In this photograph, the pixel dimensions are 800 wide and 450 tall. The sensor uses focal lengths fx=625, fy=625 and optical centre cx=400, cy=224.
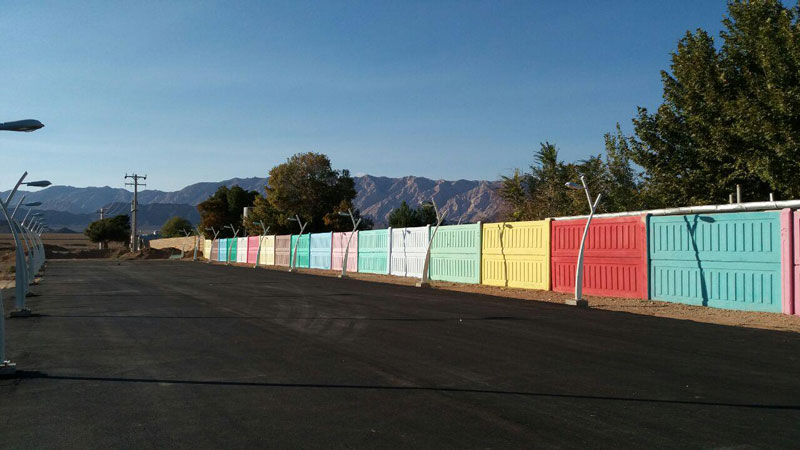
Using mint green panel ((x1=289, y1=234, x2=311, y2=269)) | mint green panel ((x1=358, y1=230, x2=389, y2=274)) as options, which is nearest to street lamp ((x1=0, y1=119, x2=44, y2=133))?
mint green panel ((x1=358, y1=230, x2=389, y2=274))

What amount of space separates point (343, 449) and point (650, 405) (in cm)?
317

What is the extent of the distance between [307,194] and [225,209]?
33.7m

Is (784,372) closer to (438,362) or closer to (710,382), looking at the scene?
(710,382)

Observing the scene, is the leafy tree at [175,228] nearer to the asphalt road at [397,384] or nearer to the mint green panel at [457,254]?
the mint green panel at [457,254]

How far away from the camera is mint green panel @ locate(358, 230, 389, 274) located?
36.6m

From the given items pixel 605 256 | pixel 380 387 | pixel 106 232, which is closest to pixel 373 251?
pixel 605 256

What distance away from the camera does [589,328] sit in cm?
1235

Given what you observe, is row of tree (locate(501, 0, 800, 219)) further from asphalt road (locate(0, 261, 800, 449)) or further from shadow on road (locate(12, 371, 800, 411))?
shadow on road (locate(12, 371, 800, 411))

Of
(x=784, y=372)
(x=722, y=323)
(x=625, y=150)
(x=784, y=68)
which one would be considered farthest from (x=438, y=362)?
(x=625, y=150)

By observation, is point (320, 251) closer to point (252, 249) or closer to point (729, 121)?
point (252, 249)

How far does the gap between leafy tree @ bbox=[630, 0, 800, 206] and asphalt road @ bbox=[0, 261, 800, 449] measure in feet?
35.5

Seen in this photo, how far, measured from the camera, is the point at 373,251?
38.4 metres

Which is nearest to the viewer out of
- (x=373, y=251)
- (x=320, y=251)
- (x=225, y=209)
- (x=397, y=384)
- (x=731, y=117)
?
(x=397, y=384)

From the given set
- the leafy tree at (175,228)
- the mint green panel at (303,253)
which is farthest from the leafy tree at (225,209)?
the leafy tree at (175,228)
